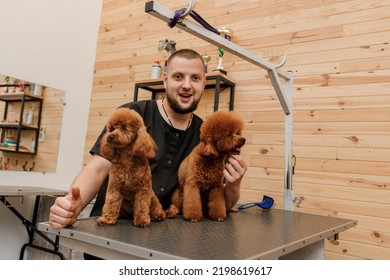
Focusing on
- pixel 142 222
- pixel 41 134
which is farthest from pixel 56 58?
pixel 142 222

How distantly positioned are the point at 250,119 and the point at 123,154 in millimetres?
1389

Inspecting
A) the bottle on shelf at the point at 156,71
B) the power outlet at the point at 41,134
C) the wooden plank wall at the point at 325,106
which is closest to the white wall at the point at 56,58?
the power outlet at the point at 41,134

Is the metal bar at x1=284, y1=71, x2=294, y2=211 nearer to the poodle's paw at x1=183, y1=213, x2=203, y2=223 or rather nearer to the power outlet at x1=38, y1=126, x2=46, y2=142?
the poodle's paw at x1=183, y1=213, x2=203, y2=223

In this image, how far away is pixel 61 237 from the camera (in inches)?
33.9

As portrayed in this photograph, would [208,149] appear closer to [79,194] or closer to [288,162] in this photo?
[79,194]

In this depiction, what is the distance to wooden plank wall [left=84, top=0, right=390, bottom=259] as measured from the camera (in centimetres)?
173

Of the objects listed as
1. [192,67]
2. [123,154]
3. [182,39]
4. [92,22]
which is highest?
[92,22]

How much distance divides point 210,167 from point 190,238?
0.31 meters

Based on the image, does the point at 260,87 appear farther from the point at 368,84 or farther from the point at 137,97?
the point at 137,97

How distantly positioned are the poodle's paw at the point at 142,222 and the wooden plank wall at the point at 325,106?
4.19 feet

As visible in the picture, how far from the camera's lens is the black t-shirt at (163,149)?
1211 mm

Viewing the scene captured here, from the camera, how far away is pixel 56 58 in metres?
2.78

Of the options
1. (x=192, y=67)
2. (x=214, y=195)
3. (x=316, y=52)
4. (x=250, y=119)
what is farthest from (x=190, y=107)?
(x=316, y=52)

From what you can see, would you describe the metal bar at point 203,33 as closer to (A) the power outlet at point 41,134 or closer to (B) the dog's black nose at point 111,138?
(B) the dog's black nose at point 111,138
